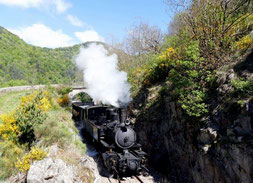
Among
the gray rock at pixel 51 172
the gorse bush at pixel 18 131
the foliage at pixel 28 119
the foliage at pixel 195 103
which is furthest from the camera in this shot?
the foliage at pixel 28 119

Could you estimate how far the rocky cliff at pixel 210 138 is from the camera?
6.62 metres

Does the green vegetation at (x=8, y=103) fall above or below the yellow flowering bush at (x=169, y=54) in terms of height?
A: below

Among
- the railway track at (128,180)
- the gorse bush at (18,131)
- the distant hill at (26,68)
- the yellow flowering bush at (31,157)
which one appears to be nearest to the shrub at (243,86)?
the railway track at (128,180)

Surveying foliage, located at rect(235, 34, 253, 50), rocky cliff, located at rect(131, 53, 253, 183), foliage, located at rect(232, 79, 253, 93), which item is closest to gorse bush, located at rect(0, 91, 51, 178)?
rocky cliff, located at rect(131, 53, 253, 183)

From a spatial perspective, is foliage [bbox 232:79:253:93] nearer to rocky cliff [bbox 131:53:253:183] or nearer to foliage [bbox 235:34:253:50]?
rocky cliff [bbox 131:53:253:183]

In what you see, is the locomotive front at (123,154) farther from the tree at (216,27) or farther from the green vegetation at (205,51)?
the tree at (216,27)

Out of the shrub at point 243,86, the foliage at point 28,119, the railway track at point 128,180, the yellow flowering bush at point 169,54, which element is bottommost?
the railway track at point 128,180

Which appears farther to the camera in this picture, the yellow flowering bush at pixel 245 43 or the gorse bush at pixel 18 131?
the yellow flowering bush at pixel 245 43

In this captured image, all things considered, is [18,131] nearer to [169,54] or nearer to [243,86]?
[169,54]

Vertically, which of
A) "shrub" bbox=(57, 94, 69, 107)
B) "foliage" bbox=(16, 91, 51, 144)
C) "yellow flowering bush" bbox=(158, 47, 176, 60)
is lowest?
"foliage" bbox=(16, 91, 51, 144)

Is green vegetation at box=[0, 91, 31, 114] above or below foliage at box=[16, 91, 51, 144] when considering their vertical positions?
above

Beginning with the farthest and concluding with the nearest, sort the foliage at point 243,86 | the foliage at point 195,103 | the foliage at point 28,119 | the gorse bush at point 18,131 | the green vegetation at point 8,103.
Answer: the green vegetation at point 8,103
the foliage at point 28,119
the gorse bush at point 18,131
the foliage at point 195,103
the foliage at point 243,86

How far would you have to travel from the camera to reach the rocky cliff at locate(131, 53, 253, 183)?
662 centimetres

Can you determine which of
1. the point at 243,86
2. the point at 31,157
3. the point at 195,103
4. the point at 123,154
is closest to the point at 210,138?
the point at 195,103
